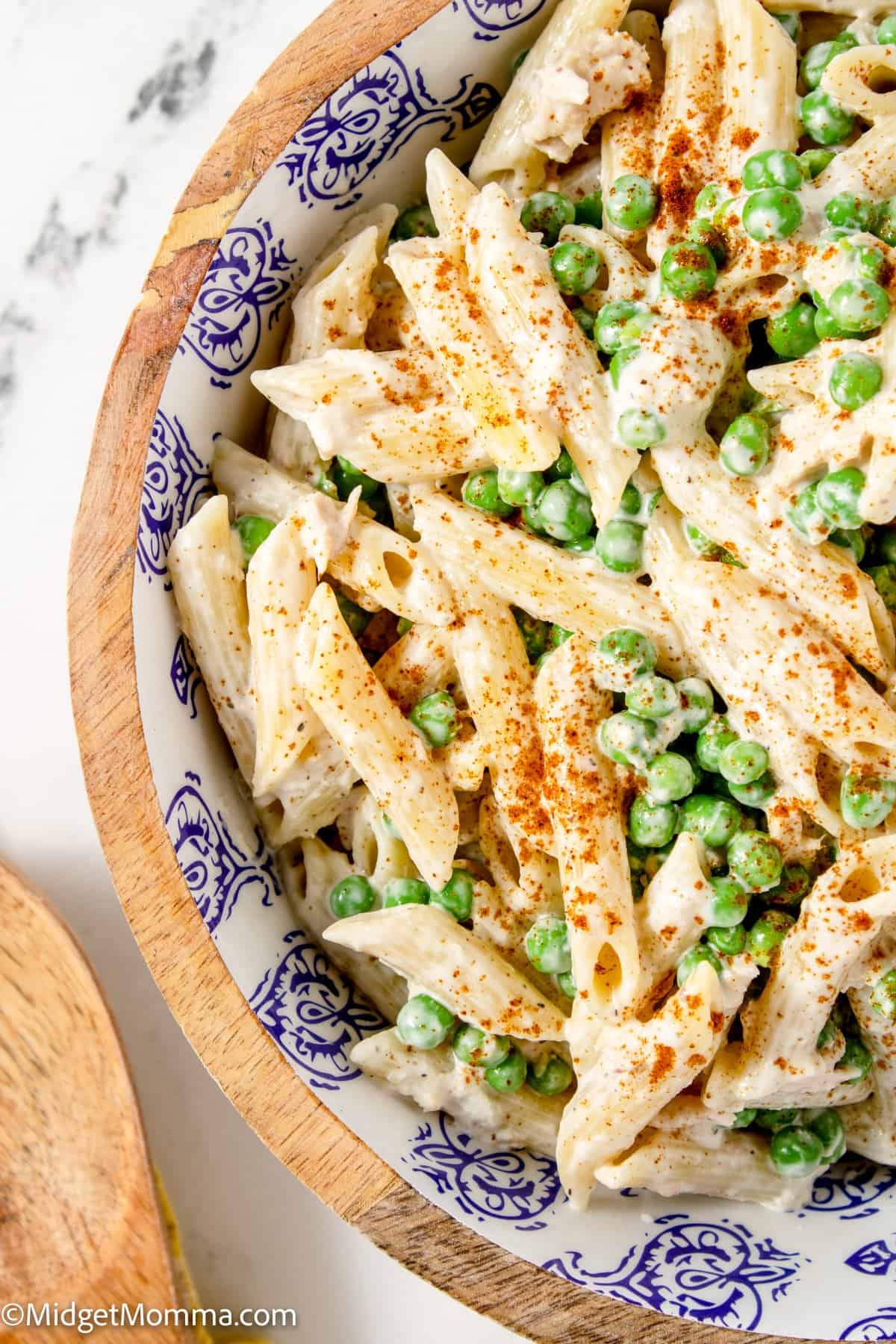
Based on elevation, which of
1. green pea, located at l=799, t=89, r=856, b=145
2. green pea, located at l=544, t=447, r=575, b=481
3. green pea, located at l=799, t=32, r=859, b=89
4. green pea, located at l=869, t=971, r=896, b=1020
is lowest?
green pea, located at l=869, t=971, r=896, b=1020

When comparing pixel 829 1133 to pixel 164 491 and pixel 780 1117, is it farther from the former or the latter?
pixel 164 491

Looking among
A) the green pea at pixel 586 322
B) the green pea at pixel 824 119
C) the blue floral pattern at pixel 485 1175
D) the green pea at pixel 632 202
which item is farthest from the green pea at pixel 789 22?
the blue floral pattern at pixel 485 1175

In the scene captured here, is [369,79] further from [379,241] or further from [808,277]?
[808,277]

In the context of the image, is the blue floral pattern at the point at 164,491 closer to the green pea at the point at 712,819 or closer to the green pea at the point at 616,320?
the green pea at the point at 616,320

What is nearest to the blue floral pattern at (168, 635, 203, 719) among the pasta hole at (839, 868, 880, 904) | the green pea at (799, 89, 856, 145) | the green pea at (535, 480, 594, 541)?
the green pea at (535, 480, 594, 541)

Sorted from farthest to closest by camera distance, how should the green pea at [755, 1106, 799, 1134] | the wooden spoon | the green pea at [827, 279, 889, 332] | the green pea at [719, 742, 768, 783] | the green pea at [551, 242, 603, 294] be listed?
the wooden spoon
the green pea at [755, 1106, 799, 1134]
the green pea at [551, 242, 603, 294]
the green pea at [719, 742, 768, 783]
the green pea at [827, 279, 889, 332]

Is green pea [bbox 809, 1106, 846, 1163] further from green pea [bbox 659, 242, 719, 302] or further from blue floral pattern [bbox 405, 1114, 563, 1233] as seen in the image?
green pea [bbox 659, 242, 719, 302]
